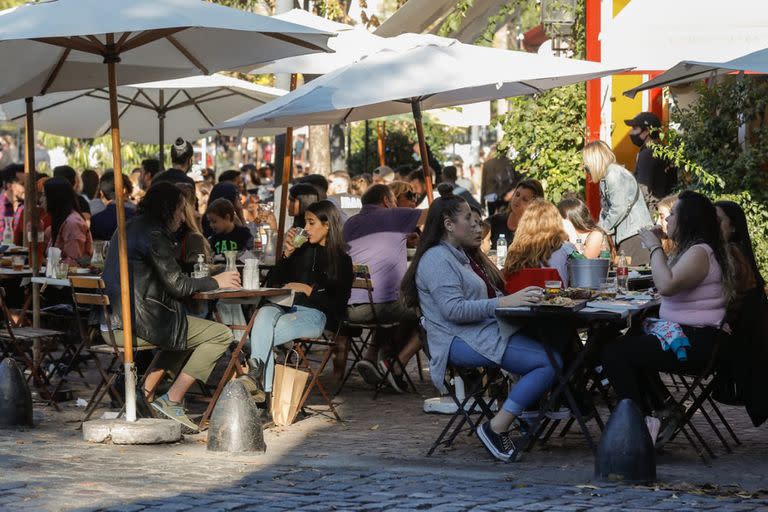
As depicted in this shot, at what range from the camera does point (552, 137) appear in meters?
16.6

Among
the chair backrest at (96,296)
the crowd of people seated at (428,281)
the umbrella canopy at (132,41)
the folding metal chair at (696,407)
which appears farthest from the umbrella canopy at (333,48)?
the folding metal chair at (696,407)

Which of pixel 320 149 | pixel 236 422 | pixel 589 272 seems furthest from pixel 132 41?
pixel 320 149

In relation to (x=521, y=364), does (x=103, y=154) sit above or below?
above

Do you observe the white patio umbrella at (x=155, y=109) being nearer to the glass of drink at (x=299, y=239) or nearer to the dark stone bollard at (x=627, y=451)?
the glass of drink at (x=299, y=239)

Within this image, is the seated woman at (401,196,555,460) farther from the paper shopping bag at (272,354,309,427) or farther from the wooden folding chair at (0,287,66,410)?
the wooden folding chair at (0,287,66,410)

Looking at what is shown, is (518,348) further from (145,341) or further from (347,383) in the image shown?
(347,383)

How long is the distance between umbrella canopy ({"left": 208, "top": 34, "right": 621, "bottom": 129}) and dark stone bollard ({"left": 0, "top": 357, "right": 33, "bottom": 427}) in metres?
2.46

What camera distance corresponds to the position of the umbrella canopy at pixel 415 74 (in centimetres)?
955

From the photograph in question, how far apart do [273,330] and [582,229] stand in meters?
2.72

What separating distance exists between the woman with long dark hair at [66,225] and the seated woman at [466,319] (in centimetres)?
433

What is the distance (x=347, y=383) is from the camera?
36.7 feet

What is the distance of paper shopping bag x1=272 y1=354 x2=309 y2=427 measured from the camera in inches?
360

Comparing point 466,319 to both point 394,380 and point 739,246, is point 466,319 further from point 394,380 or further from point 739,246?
point 394,380

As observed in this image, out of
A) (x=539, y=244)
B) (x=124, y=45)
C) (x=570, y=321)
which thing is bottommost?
(x=570, y=321)
